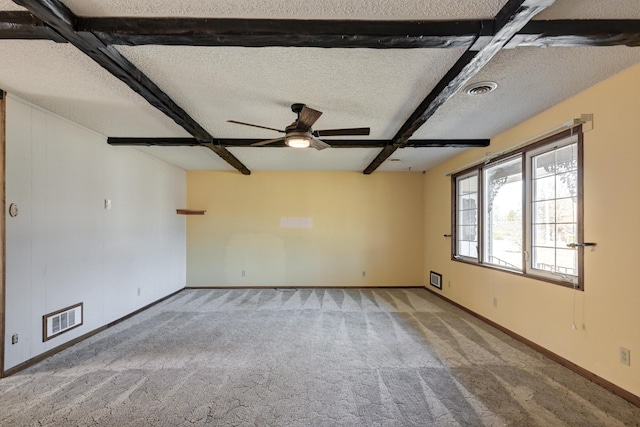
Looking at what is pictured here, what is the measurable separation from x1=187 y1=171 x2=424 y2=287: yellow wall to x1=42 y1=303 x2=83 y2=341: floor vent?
2.70 metres

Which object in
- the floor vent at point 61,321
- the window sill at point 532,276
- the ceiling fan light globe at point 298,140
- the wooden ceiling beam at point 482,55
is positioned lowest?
the floor vent at point 61,321

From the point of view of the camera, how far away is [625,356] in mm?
2135

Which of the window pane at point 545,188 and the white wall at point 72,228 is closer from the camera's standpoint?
the white wall at point 72,228

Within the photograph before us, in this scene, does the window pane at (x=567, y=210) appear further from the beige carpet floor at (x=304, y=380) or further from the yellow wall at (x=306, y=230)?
the yellow wall at (x=306, y=230)

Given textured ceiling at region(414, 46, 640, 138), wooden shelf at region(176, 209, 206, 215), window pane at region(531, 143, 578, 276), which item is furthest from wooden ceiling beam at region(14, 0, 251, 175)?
window pane at region(531, 143, 578, 276)

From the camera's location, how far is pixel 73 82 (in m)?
2.31

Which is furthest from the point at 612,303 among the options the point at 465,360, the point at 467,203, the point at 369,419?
the point at 467,203

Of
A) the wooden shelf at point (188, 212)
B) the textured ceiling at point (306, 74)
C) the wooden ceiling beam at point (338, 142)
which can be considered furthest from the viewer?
the wooden shelf at point (188, 212)

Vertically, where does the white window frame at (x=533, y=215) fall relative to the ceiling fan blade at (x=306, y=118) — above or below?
below

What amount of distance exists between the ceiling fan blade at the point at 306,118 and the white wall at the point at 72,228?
2644 mm

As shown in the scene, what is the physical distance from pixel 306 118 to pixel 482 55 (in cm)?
137

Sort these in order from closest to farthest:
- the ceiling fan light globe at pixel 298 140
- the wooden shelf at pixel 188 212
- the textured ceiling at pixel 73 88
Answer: the textured ceiling at pixel 73 88 → the ceiling fan light globe at pixel 298 140 → the wooden shelf at pixel 188 212

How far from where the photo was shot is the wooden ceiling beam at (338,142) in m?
3.72

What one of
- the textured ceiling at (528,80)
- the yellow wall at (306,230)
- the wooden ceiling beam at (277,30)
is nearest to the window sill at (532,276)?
the textured ceiling at (528,80)
